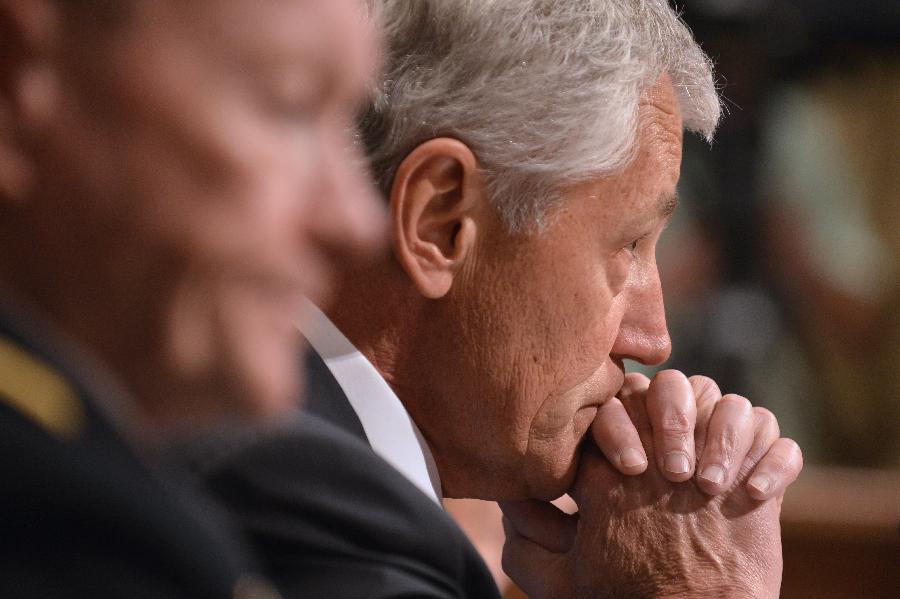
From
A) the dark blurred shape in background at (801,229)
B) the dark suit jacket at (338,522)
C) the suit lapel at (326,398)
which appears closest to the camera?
the dark suit jacket at (338,522)

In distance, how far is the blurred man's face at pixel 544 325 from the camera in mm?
1052

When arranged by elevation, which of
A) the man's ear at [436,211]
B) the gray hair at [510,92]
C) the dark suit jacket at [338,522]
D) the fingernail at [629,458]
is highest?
the gray hair at [510,92]

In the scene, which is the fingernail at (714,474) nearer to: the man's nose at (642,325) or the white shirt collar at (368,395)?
the man's nose at (642,325)

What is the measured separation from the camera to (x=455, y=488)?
3.79 ft

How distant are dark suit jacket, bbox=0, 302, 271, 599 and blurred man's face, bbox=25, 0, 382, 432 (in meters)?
0.03

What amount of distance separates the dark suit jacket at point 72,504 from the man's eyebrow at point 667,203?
784mm

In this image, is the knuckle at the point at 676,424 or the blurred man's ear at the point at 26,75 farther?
the knuckle at the point at 676,424

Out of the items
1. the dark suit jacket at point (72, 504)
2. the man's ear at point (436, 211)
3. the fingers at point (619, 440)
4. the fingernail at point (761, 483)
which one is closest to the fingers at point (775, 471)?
the fingernail at point (761, 483)

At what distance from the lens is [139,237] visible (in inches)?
14.9

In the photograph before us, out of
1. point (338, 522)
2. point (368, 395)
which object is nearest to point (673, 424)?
point (368, 395)

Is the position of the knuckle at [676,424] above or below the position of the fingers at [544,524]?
above

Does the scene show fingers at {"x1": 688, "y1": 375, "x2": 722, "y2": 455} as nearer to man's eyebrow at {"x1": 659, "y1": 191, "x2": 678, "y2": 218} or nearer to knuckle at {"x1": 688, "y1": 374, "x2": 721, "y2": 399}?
knuckle at {"x1": 688, "y1": 374, "x2": 721, "y2": 399}

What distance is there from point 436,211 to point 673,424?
35cm

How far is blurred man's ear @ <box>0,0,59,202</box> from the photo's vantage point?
38 centimetres
